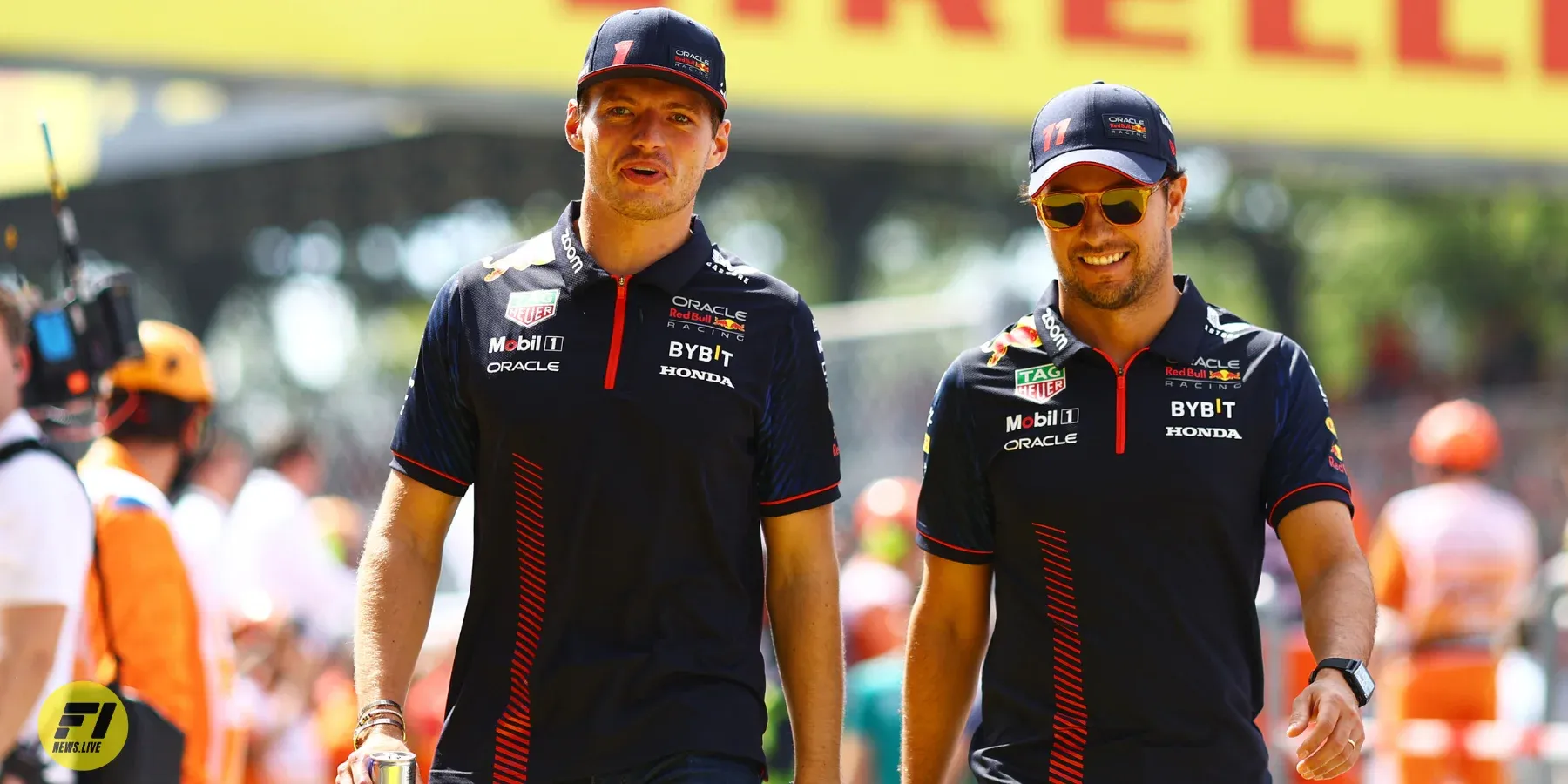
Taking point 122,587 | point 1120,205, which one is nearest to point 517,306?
point 1120,205

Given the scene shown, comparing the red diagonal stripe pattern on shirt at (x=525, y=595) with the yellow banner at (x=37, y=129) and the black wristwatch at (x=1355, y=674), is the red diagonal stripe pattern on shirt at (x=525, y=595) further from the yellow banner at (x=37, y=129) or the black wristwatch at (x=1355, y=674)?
the yellow banner at (x=37, y=129)

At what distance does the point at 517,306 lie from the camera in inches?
157

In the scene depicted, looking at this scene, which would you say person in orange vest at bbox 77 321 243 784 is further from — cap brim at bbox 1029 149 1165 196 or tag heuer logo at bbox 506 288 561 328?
cap brim at bbox 1029 149 1165 196

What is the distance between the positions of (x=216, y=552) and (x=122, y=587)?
186cm

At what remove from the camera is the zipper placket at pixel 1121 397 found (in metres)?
4.07

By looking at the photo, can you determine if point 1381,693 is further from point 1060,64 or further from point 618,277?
point 618,277

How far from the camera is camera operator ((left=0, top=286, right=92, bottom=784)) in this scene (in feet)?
15.6

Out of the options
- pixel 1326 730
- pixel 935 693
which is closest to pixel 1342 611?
pixel 1326 730

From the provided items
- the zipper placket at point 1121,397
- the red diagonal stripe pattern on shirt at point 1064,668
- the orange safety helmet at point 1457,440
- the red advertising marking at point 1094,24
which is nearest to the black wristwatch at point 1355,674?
the red diagonal stripe pattern on shirt at point 1064,668

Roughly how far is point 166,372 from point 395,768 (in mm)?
3098

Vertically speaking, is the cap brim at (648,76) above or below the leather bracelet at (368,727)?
above

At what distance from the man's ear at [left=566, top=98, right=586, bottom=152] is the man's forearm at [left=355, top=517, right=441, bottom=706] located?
0.87 metres

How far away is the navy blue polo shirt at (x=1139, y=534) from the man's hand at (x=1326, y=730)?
1.03ft

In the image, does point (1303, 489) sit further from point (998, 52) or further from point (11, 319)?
point (998, 52)
